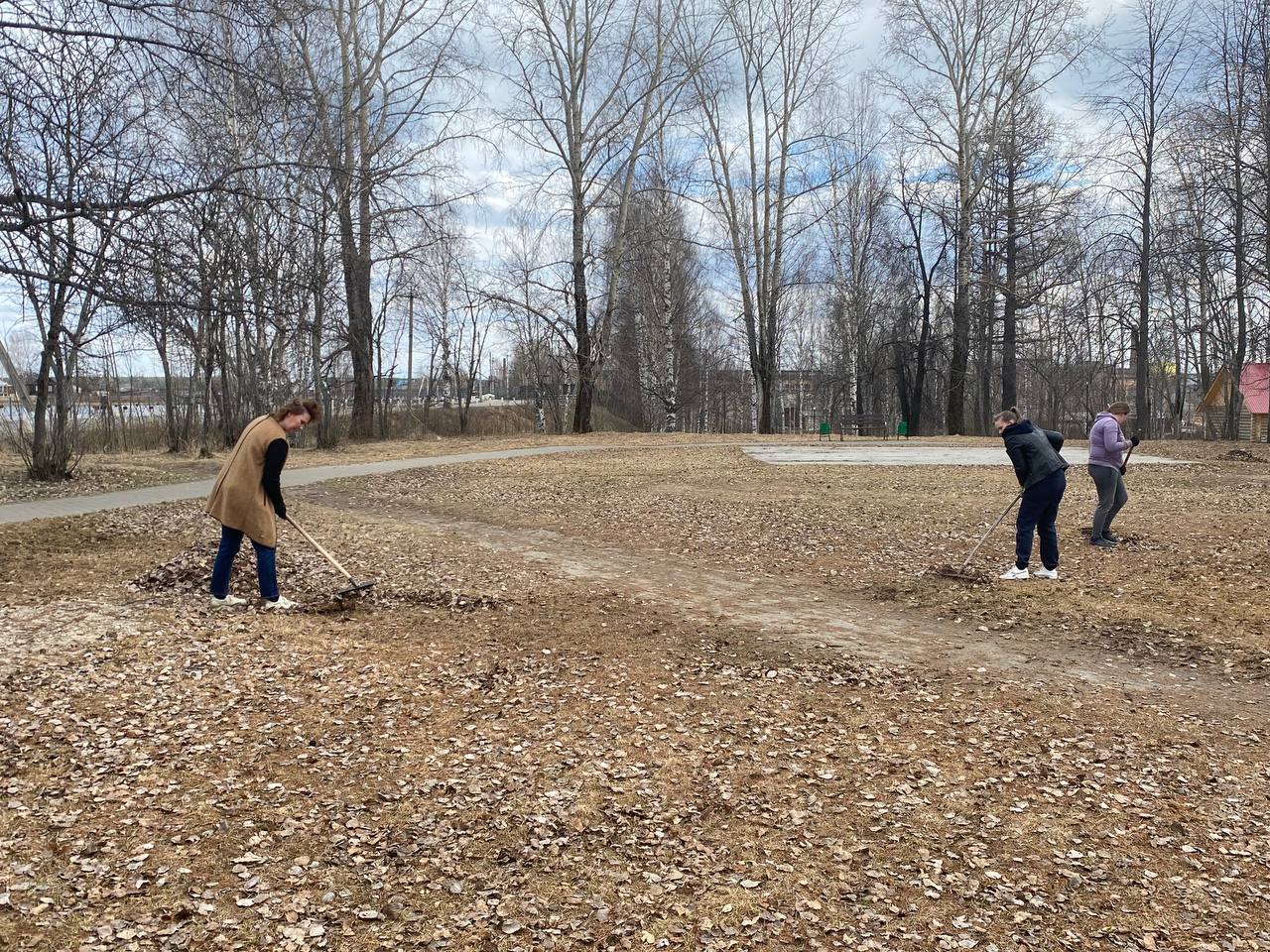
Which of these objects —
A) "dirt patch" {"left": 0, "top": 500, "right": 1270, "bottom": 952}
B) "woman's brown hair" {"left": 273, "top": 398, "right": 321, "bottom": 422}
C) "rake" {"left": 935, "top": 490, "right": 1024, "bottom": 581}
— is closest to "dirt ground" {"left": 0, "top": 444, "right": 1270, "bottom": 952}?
"dirt patch" {"left": 0, "top": 500, "right": 1270, "bottom": 952}

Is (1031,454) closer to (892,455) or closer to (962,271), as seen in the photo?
(892,455)

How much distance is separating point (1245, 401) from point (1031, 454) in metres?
27.5

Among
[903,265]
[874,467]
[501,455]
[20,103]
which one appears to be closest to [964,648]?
[20,103]

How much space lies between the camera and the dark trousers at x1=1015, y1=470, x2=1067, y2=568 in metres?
7.70

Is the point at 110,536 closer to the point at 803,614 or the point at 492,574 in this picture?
the point at 492,574

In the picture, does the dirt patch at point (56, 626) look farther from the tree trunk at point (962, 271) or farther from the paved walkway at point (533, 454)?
the tree trunk at point (962, 271)

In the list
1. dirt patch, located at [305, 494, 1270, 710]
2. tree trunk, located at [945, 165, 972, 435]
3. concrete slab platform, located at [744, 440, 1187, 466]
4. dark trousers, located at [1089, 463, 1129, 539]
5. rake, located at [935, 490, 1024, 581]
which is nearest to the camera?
dirt patch, located at [305, 494, 1270, 710]

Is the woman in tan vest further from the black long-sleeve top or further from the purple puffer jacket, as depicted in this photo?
the purple puffer jacket

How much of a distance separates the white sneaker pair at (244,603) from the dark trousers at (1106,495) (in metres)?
8.00

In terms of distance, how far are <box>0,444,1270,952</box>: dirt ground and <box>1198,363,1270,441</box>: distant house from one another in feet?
72.6

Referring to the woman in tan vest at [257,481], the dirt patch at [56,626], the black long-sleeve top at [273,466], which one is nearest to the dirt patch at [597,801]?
the dirt patch at [56,626]

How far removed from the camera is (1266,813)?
3.65m

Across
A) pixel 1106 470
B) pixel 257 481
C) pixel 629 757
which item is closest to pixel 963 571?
pixel 1106 470

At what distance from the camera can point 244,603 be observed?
21.6ft
